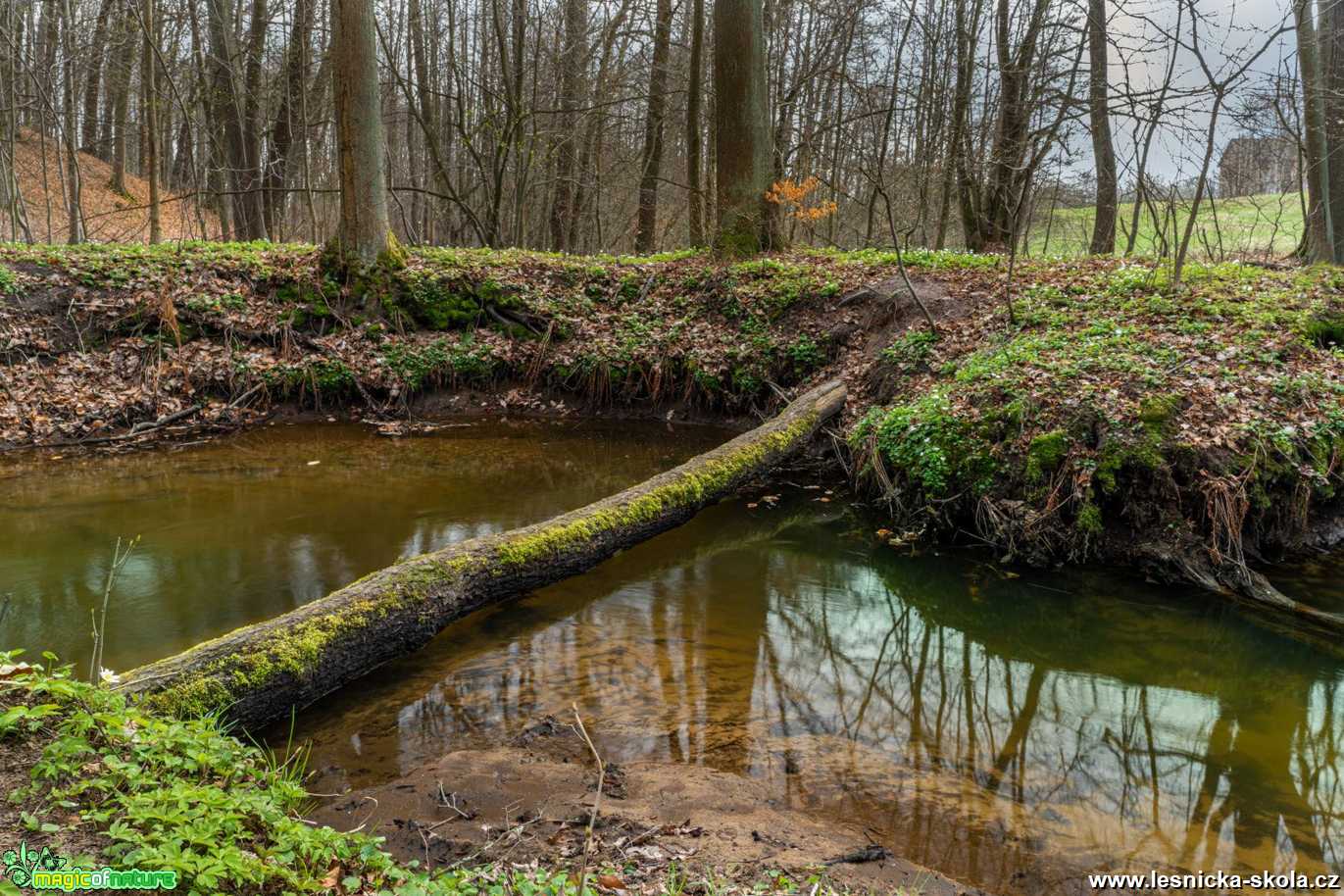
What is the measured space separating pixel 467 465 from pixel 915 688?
22.9ft

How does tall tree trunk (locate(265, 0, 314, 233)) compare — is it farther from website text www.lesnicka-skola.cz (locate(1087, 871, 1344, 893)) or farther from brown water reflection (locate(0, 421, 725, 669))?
website text www.lesnicka-skola.cz (locate(1087, 871, 1344, 893))

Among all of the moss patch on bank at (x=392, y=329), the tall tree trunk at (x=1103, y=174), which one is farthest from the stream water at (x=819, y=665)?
the tall tree trunk at (x=1103, y=174)

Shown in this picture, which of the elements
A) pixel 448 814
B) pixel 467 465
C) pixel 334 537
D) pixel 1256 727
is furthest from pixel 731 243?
pixel 448 814

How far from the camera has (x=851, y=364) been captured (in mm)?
11445

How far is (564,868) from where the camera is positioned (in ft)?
9.73

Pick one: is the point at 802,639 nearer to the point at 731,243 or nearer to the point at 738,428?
the point at 738,428

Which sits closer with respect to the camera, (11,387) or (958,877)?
(958,877)

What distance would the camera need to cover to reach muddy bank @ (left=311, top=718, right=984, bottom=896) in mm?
3127

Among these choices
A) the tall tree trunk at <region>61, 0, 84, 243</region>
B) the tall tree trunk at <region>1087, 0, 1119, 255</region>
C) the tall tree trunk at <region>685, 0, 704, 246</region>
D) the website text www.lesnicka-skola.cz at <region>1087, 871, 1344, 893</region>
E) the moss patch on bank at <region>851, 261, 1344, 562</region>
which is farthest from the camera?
the tall tree trunk at <region>685, 0, 704, 246</region>

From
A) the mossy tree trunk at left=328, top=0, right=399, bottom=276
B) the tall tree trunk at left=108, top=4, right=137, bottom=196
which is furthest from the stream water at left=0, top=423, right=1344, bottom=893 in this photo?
the tall tree trunk at left=108, top=4, right=137, bottom=196

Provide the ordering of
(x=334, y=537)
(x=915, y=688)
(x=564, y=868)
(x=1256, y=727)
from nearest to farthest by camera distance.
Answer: (x=564, y=868)
(x=1256, y=727)
(x=915, y=688)
(x=334, y=537)

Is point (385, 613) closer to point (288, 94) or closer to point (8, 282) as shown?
point (8, 282)

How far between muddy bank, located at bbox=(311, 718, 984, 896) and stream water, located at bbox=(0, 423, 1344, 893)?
194mm

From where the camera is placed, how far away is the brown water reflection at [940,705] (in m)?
3.78
